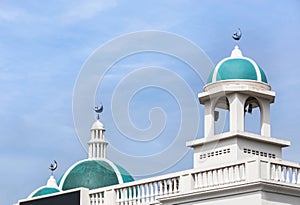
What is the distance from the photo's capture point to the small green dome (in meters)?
25.5

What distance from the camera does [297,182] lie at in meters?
20.8

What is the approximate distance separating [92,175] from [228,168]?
1197cm

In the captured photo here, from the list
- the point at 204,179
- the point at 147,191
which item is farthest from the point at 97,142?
the point at 204,179

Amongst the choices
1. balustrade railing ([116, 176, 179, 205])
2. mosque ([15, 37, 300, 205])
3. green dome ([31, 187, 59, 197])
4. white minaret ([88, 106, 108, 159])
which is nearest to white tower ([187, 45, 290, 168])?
mosque ([15, 37, 300, 205])

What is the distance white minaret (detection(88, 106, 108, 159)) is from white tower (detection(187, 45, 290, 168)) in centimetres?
1247

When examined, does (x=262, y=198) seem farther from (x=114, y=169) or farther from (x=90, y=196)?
(x=114, y=169)

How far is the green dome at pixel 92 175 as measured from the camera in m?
31.7

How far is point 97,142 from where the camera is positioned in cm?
3844

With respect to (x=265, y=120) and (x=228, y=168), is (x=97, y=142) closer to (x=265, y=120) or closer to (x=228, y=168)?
(x=265, y=120)

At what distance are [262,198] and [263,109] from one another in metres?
6.70

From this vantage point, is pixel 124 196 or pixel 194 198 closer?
pixel 194 198

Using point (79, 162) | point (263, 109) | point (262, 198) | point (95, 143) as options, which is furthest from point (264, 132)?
point (95, 143)

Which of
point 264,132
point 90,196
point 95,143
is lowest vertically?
point 90,196

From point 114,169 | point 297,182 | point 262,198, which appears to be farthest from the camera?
point 114,169
